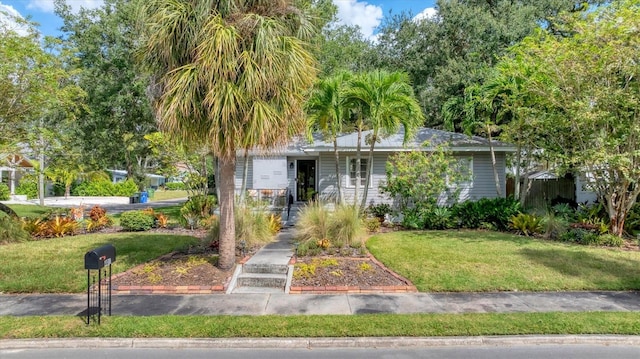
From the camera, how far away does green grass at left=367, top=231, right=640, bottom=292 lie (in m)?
6.97

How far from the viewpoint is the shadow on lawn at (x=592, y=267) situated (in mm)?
7039

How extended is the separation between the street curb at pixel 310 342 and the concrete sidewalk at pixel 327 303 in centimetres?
95

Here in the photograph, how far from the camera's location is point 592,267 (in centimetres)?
796

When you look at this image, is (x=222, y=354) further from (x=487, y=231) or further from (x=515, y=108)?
(x=515, y=108)

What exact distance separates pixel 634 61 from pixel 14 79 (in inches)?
693

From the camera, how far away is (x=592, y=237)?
406 inches

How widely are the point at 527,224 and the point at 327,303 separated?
850cm

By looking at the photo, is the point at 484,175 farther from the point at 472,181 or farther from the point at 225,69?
the point at 225,69

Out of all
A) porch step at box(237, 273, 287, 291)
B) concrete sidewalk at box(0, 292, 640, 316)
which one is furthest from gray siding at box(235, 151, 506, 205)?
concrete sidewalk at box(0, 292, 640, 316)

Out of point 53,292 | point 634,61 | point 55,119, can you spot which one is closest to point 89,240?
point 53,292

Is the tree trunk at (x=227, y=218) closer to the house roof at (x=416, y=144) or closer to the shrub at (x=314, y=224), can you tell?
the shrub at (x=314, y=224)

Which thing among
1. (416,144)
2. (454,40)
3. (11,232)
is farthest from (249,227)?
(454,40)

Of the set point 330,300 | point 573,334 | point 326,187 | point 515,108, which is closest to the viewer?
point 573,334

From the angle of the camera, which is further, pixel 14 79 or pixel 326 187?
pixel 326 187
